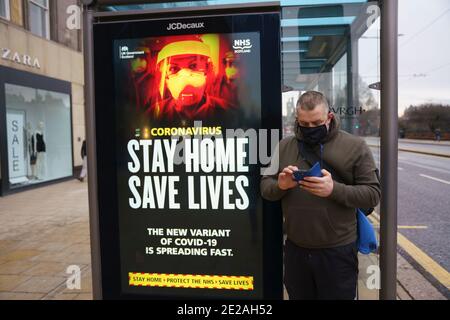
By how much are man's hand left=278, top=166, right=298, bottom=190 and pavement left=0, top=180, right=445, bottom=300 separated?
75 centimetres

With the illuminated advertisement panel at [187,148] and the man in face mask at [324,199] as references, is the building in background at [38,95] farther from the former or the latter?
the man in face mask at [324,199]

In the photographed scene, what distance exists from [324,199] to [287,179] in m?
0.25

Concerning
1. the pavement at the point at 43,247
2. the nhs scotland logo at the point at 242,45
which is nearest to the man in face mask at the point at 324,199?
the nhs scotland logo at the point at 242,45

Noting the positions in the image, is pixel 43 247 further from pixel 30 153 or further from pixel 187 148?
pixel 30 153

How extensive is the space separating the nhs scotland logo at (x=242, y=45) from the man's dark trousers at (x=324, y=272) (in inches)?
44.9

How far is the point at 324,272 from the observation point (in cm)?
227

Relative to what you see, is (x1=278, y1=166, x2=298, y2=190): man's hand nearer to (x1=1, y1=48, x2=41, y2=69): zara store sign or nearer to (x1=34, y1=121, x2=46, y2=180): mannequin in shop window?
(x1=1, y1=48, x2=41, y2=69): zara store sign

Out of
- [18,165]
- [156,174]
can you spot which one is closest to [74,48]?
[18,165]

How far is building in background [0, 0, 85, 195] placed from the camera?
36.2 feet

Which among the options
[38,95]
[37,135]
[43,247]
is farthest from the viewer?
[37,135]

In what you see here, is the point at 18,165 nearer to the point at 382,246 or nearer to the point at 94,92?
the point at 94,92

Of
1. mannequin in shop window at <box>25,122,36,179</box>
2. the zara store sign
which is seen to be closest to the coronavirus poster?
the zara store sign

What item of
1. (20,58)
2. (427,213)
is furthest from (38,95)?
(427,213)
